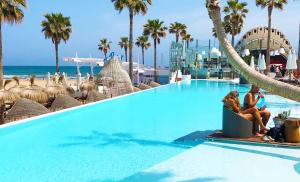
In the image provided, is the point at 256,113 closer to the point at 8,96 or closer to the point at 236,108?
the point at 236,108

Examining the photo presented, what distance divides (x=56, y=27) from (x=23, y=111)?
27783mm

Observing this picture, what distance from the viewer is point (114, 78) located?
22.3 metres

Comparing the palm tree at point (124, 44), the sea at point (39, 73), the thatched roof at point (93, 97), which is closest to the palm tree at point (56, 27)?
the sea at point (39, 73)

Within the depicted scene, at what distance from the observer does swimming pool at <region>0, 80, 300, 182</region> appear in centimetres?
671

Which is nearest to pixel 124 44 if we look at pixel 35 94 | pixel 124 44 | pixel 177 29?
pixel 124 44

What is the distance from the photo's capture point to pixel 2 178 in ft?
20.7

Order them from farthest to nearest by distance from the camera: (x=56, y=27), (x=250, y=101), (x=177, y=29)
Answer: (x=177, y=29)
(x=56, y=27)
(x=250, y=101)

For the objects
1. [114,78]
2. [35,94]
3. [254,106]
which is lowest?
[35,94]

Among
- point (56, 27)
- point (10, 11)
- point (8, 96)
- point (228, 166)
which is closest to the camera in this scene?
point (228, 166)

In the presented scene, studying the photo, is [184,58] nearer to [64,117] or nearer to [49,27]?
[49,27]

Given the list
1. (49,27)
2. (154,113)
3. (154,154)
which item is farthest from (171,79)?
(154,154)

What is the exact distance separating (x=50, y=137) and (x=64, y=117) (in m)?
3.45

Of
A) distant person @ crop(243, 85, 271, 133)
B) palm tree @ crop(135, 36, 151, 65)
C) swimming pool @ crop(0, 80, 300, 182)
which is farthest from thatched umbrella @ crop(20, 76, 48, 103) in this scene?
palm tree @ crop(135, 36, 151, 65)

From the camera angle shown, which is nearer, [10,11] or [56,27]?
[10,11]
